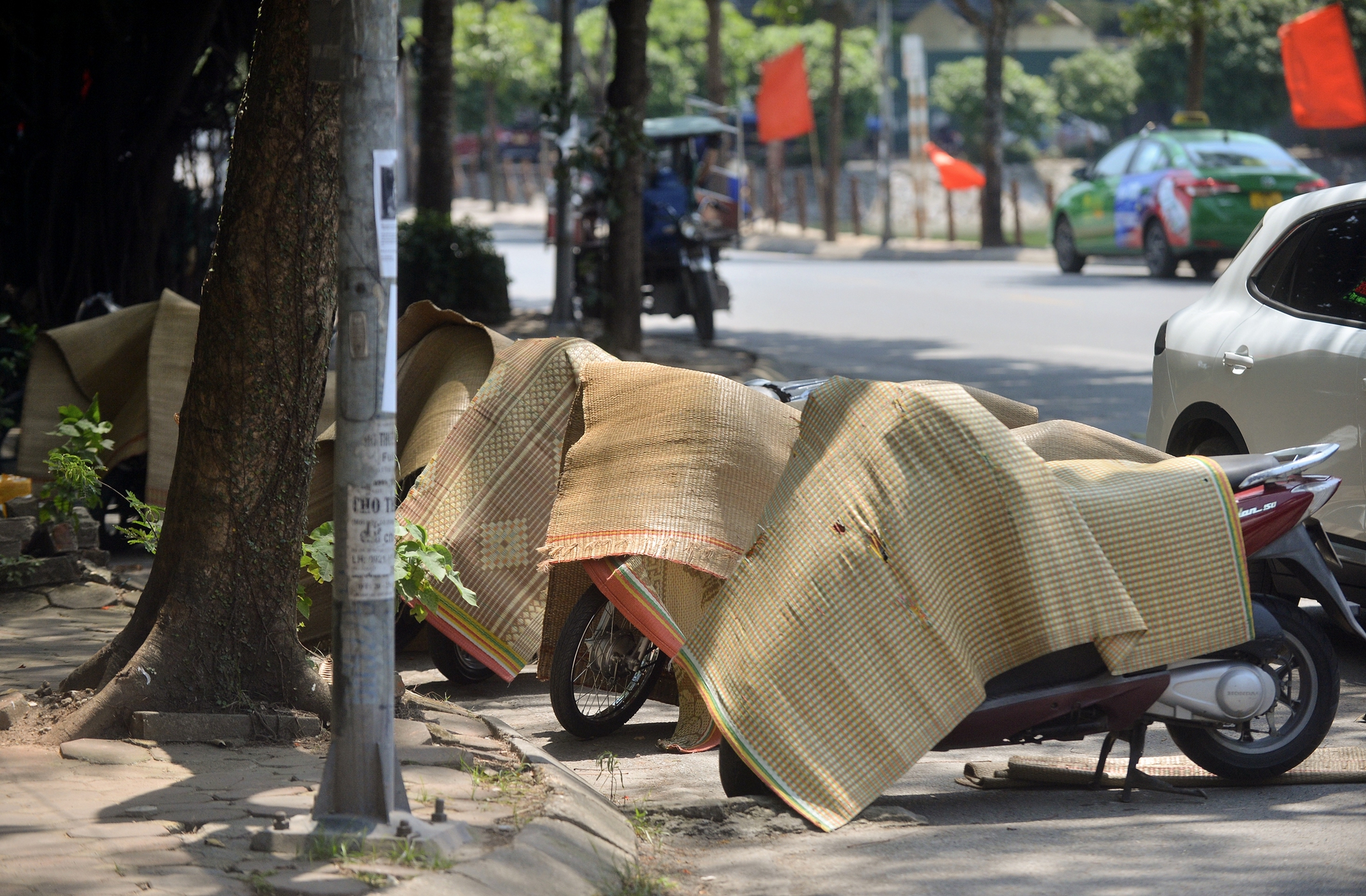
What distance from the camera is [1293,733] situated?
4871mm

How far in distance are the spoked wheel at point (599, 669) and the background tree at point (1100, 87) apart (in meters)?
46.3

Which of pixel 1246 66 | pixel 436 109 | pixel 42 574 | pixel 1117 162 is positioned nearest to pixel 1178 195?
pixel 1117 162

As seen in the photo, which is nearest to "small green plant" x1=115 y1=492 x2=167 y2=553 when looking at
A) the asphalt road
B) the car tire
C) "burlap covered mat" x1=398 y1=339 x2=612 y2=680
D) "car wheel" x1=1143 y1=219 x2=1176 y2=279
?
"burlap covered mat" x1=398 y1=339 x2=612 y2=680

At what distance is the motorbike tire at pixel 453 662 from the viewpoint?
19.9 feet

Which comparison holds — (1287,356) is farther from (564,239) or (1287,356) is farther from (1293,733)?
(564,239)

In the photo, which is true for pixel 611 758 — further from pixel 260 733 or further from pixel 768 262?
pixel 768 262

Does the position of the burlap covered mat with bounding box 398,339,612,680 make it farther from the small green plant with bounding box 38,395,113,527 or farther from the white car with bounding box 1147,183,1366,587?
the white car with bounding box 1147,183,1366,587

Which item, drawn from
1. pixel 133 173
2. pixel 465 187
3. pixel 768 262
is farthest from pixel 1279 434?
pixel 465 187

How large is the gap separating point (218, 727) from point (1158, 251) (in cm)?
1765

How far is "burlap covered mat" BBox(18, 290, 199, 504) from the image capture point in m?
7.81

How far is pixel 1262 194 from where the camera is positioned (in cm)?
1906

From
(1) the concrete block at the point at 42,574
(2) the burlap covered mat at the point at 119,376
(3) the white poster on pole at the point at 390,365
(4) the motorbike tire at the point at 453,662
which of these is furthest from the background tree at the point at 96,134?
(3) the white poster on pole at the point at 390,365

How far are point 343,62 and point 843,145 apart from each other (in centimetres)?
5321

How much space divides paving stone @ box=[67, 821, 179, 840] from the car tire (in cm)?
2016
